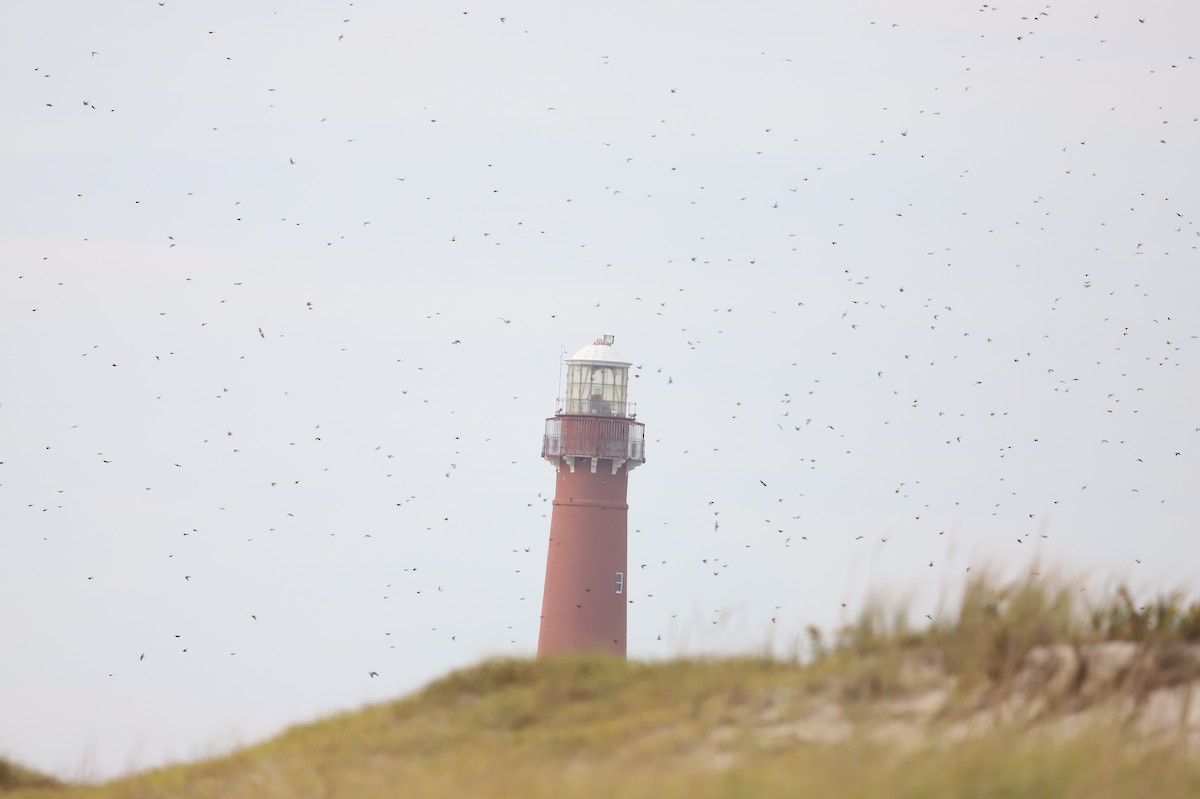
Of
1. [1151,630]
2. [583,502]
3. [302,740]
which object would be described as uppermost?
[583,502]

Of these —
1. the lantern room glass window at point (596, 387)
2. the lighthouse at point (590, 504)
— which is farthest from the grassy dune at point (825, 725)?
the lantern room glass window at point (596, 387)

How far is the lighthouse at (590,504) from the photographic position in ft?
139

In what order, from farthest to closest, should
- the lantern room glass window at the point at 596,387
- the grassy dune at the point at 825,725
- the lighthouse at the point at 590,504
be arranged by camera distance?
the lantern room glass window at the point at 596,387 < the lighthouse at the point at 590,504 < the grassy dune at the point at 825,725

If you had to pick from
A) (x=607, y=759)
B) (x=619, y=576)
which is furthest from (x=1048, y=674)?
(x=619, y=576)

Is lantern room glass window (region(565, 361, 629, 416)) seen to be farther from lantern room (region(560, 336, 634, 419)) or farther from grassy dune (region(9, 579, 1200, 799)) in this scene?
grassy dune (region(9, 579, 1200, 799))

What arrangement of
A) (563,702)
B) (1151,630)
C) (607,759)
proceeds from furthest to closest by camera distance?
(563,702)
(1151,630)
(607,759)

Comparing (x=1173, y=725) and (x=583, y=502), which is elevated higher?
(x=583, y=502)

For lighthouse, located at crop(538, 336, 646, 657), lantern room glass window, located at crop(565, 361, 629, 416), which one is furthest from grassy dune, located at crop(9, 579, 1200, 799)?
lantern room glass window, located at crop(565, 361, 629, 416)

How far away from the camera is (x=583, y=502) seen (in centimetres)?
4347

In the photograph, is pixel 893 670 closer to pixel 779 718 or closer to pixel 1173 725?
pixel 779 718

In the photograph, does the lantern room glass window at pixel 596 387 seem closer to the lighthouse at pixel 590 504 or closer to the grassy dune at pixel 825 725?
the lighthouse at pixel 590 504

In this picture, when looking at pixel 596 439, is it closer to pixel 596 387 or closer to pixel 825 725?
pixel 596 387

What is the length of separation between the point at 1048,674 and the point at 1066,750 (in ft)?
7.43

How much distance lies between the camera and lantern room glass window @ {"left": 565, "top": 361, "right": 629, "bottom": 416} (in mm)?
44844
